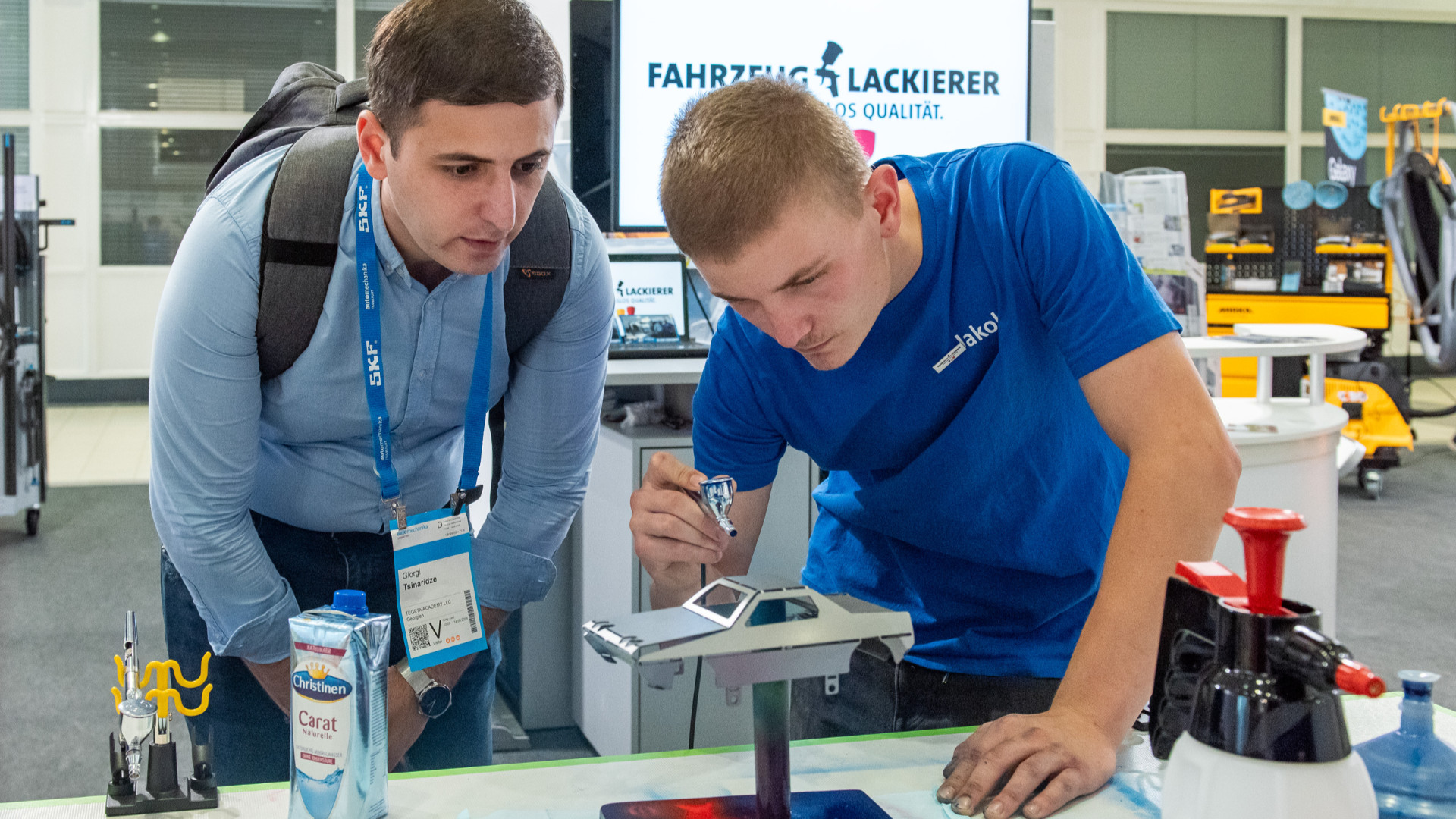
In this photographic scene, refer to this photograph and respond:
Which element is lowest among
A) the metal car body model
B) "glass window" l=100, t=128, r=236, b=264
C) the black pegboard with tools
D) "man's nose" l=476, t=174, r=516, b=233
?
the metal car body model

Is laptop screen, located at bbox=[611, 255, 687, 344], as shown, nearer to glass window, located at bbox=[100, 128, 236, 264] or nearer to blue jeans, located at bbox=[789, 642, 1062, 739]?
blue jeans, located at bbox=[789, 642, 1062, 739]

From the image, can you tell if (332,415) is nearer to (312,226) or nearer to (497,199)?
(312,226)

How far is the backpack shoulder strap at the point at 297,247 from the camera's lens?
1.22m

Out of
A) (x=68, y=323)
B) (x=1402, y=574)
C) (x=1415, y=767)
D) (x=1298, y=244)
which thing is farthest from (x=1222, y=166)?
(x=1415, y=767)

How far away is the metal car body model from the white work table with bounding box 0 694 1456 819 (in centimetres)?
15

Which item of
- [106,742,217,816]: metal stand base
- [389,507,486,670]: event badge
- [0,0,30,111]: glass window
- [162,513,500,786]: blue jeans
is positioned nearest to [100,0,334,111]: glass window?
[0,0,30,111]: glass window

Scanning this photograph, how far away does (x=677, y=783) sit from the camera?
95 cm

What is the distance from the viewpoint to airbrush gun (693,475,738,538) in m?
0.95

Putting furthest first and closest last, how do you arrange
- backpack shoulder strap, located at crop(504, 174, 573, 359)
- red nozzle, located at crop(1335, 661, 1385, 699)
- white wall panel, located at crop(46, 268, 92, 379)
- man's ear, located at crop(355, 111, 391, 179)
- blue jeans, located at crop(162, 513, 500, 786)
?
white wall panel, located at crop(46, 268, 92, 379) < blue jeans, located at crop(162, 513, 500, 786) < backpack shoulder strap, located at crop(504, 174, 573, 359) < man's ear, located at crop(355, 111, 391, 179) < red nozzle, located at crop(1335, 661, 1385, 699)

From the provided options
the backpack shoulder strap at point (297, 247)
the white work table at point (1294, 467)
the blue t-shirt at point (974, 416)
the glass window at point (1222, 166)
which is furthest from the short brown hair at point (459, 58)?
the glass window at point (1222, 166)

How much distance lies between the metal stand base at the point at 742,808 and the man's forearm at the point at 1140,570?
0.20 m

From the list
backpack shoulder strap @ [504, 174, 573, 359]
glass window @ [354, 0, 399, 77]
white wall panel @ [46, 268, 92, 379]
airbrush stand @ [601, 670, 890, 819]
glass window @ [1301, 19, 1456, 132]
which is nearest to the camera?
airbrush stand @ [601, 670, 890, 819]

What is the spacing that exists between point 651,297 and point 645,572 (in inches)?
26.1

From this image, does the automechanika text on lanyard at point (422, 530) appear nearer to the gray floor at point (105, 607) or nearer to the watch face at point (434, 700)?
the watch face at point (434, 700)
